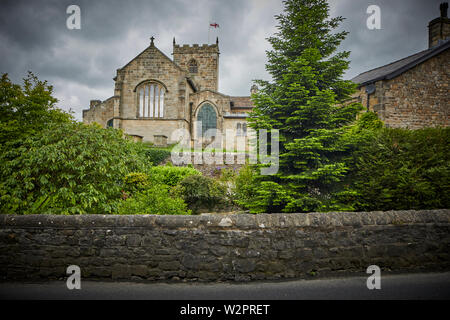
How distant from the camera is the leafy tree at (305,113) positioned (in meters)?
6.21

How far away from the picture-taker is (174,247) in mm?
3828

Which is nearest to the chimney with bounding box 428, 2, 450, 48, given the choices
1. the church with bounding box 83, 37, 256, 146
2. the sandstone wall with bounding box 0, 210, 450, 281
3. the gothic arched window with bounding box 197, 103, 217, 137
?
the church with bounding box 83, 37, 256, 146

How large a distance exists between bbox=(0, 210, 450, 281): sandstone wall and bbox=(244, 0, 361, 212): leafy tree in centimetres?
210

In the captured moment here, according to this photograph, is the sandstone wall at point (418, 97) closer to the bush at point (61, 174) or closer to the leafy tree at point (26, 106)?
the bush at point (61, 174)

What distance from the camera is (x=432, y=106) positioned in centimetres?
1559

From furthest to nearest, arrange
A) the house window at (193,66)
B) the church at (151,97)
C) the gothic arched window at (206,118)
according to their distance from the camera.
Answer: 1. the house window at (193,66)
2. the gothic arched window at (206,118)
3. the church at (151,97)

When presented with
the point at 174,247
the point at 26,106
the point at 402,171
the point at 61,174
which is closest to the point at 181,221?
the point at 174,247

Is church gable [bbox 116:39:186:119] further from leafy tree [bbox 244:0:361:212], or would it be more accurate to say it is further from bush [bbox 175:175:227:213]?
leafy tree [bbox 244:0:361:212]

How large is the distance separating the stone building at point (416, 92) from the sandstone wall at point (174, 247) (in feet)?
48.2

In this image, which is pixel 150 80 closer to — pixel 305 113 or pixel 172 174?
pixel 172 174

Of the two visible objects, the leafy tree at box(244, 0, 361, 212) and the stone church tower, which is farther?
the stone church tower

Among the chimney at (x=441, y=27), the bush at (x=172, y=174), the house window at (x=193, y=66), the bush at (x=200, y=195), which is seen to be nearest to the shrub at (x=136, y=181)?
the bush at (x=200, y=195)

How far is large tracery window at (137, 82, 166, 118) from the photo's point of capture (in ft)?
91.8
